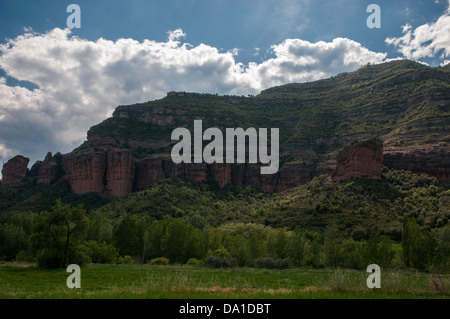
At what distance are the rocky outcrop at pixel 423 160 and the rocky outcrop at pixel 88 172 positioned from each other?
296ft

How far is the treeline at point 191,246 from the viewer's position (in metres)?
34.6

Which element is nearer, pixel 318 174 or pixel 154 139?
pixel 318 174

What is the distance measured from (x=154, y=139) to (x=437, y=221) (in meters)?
112

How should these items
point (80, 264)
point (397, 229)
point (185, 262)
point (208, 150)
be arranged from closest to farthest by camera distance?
point (80, 264) < point (185, 262) < point (397, 229) < point (208, 150)

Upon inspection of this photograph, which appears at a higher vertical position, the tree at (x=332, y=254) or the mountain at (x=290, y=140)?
the mountain at (x=290, y=140)

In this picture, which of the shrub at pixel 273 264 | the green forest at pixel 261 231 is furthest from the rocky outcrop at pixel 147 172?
the shrub at pixel 273 264

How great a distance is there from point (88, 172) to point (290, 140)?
83.2m

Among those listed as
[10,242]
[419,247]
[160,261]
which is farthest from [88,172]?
[419,247]

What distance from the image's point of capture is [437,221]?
61.1 m

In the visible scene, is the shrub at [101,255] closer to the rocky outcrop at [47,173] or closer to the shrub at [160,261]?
the shrub at [160,261]

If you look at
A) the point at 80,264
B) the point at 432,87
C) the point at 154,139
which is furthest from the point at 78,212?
the point at 432,87

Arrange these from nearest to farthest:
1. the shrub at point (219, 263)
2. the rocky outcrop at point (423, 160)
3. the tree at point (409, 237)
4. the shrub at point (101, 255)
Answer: the tree at point (409, 237) → the shrub at point (219, 263) → the shrub at point (101, 255) → the rocky outcrop at point (423, 160)

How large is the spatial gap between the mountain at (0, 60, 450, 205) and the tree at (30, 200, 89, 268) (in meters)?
69.5

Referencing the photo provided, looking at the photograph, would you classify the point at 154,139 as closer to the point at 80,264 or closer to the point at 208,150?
the point at 208,150
